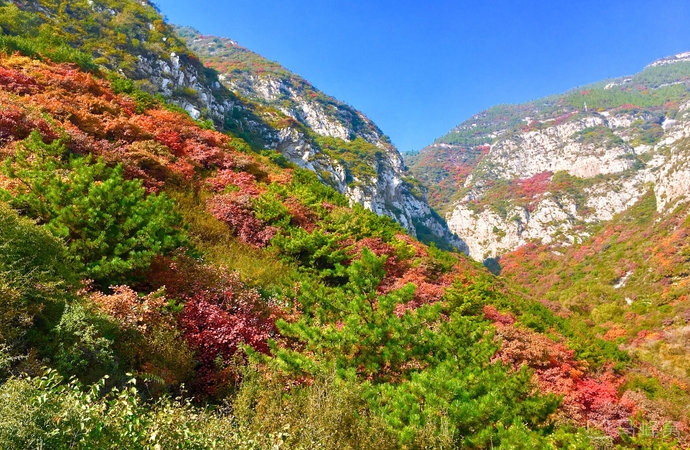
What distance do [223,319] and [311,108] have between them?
3471 inches

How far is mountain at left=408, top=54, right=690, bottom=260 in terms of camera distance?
86.5 metres

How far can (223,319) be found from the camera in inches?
253

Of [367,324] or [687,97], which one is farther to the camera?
[687,97]

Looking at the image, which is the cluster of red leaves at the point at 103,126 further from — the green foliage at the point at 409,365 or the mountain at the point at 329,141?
the mountain at the point at 329,141

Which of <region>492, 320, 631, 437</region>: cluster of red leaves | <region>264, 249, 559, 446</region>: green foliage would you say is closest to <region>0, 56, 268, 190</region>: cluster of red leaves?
<region>264, 249, 559, 446</region>: green foliage

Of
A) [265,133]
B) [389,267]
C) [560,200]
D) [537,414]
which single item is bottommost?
[537,414]

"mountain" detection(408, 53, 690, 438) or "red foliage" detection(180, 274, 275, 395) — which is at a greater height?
"mountain" detection(408, 53, 690, 438)

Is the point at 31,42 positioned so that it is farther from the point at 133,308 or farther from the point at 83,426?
the point at 83,426

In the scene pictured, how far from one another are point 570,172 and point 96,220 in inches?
5340

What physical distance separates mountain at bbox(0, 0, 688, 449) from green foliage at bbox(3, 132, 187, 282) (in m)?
0.04

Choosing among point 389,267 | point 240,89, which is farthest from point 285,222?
point 240,89

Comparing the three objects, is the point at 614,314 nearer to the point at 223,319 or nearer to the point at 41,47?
the point at 223,319

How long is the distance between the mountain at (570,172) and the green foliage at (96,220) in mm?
86549

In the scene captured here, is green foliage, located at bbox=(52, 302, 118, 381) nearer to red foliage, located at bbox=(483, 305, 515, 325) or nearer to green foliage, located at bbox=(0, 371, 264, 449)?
green foliage, located at bbox=(0, 371, 264, 449)
